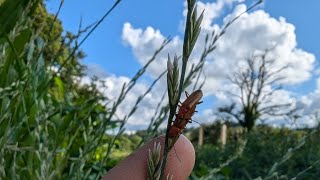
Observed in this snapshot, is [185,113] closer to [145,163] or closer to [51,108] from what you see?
[145,163]

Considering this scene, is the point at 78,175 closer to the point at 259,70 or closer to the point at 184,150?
the point at 184,150

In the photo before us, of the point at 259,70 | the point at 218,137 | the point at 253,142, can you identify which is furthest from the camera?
the point at 259,70

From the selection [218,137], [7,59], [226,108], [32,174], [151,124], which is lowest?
[32,174]

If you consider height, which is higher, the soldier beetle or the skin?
the soldier beetle

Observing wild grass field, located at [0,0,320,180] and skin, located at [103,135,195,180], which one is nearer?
skin, located at [103,135,195,180]

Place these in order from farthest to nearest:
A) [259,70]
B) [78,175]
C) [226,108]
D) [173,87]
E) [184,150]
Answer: [226,108] → [259,70] → [78,175] → [184,150] → [173,87]

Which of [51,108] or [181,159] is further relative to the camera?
[51,108]

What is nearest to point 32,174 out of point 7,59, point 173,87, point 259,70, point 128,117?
point 7,59

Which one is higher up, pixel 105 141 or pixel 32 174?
pixel 105 141

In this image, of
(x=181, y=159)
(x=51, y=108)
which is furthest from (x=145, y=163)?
(x=51, y=108)
